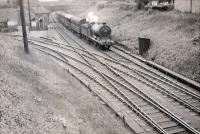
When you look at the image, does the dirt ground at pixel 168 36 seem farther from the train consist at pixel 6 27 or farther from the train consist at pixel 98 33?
the train consist at pixel 6 27

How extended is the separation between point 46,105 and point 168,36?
17.4m

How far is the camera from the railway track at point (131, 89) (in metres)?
15.6

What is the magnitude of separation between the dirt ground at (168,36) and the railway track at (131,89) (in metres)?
2.03

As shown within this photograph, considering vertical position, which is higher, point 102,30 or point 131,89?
point 102,30

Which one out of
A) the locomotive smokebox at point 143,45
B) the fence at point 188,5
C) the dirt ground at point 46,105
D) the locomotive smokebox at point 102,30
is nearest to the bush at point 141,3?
the fence at point 188,5

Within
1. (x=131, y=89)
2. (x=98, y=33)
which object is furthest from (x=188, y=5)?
(x=131, y=89)

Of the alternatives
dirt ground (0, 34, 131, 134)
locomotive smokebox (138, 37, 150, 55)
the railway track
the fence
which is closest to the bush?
the fence

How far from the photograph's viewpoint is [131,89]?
20.0 metres

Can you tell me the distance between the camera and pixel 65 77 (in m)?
22.1

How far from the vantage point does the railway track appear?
15.6 metres

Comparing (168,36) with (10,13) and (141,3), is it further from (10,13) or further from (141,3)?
(10,13)

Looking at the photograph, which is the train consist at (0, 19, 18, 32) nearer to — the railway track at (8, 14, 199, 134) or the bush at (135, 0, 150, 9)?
the railway track at (8, 14, 199, 134)

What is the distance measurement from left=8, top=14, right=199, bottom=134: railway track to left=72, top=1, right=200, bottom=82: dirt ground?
6.67 ft

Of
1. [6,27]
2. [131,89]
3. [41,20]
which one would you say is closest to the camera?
[131,89]
